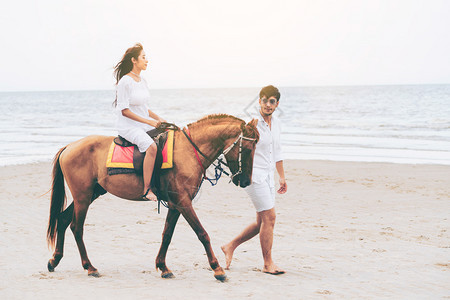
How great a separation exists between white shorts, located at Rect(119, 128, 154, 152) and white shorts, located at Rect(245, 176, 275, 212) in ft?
3.91

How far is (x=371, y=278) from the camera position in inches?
213

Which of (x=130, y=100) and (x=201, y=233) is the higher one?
(x=130, y=100)

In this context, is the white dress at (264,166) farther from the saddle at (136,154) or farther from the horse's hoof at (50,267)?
the horse's hoof at (50,267)

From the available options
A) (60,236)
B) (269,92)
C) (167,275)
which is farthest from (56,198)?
(269,92)

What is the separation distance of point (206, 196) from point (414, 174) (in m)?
6.24

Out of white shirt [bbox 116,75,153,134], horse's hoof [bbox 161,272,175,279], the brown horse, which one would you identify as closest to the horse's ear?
the brown horse

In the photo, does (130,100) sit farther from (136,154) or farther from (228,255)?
(228,255)

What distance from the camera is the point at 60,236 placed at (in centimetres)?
585

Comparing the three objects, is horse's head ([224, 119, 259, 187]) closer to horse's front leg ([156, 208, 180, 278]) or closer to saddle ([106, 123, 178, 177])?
saddle ([106, 123, 178, 177])

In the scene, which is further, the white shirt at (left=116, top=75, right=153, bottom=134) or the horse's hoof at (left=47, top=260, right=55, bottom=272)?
the horse's hoof at (left=47, top=260, right=55, bottom=272)

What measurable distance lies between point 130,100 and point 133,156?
615 mm

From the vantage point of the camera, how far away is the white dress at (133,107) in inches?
205

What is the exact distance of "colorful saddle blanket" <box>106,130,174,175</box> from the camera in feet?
17.1

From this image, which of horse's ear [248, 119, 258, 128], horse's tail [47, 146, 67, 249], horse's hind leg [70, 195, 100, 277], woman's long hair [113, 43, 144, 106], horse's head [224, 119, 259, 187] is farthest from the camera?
horse's tail [47, 146, 67, 249]
